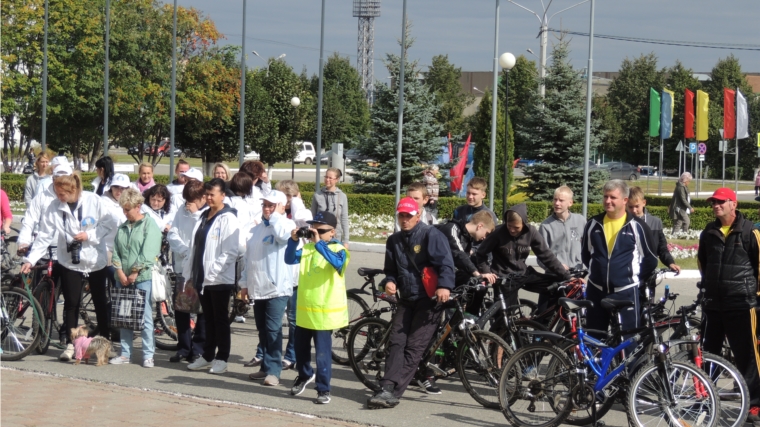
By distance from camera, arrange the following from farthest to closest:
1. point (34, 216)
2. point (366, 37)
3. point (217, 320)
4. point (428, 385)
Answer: point (366, 37) < point (34, 216) < point (217, 320) < point (428, 385)

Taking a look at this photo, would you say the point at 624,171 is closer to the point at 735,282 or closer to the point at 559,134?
the point at 559,134

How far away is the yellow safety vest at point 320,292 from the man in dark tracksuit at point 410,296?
0.42m

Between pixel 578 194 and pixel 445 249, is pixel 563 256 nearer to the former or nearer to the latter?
pixel 445 249

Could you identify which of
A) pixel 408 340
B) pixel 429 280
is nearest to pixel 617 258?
pixel 429 280

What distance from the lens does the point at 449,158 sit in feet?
114

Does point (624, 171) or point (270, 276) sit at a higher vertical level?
point (624, 171)

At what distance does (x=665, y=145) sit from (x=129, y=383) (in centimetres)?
6592

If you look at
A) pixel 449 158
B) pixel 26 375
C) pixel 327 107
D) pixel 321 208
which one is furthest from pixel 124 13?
pixel 26 375

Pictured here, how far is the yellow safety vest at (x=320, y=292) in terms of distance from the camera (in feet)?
24.8

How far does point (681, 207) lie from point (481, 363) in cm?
1780

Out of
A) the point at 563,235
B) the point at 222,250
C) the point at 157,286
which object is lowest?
the point at 157,286

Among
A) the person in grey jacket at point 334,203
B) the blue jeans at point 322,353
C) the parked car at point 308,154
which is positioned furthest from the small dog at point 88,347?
the parked car at point 308,154

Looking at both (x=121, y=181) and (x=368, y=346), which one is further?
(x=121, y=181)

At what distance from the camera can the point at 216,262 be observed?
866 centimetres
